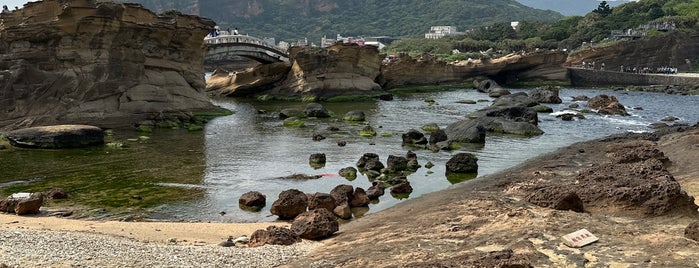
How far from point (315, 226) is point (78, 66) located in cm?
2748

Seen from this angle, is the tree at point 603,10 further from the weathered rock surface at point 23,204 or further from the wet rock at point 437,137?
the weathered rock surface at point 23,204

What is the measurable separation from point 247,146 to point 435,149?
9373 mm

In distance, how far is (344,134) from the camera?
114 feet

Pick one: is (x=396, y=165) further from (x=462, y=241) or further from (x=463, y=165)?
(x=462, y=241)

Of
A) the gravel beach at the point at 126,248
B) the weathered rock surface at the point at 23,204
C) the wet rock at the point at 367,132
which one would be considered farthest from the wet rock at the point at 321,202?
the wet rock at the point at 367,132

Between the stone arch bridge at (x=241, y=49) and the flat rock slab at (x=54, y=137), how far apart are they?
92.3 feet

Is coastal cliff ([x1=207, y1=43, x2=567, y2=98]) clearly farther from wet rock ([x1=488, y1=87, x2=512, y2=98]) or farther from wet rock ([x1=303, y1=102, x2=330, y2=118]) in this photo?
wet rock ([x1=303, y1=102, x2=330, y2=118])

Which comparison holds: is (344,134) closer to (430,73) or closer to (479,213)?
(479,213)

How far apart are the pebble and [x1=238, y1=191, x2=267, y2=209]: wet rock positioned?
504 cm

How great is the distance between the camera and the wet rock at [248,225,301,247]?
12.9 metres

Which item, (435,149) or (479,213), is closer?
(479,213)

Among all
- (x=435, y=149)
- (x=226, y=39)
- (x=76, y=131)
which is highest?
(x=226, y=39)

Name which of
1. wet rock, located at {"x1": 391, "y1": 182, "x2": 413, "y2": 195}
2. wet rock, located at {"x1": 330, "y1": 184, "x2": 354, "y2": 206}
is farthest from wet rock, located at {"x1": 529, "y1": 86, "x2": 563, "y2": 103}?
wet rock, located at {"x1": 330, "y1": 184, "x2": 354, "y2": 206}

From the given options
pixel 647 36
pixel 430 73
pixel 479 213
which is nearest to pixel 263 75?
pixel 430 73
